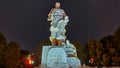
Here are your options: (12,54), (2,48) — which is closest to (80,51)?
(12,54)

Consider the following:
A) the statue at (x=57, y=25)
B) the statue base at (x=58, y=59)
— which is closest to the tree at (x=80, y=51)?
the statue at (x=57, y=25)

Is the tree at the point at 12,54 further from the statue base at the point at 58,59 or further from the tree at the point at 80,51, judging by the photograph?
the statue base at the point at 58,59

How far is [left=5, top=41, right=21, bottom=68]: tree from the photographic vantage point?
5091 cm

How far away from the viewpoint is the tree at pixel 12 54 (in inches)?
2004

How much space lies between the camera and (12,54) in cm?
5200

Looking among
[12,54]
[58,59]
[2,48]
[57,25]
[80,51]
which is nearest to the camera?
[58,59]

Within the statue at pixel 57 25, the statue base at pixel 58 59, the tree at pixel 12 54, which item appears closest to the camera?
the statue base at pixel 58 59

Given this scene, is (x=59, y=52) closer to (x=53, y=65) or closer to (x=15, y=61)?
(x=53, y=65)

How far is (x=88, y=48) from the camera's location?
5197 cm

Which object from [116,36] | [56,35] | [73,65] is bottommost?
[73,65]

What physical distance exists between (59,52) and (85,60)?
97.5ft

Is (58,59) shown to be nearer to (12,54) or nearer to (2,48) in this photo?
(2,48)

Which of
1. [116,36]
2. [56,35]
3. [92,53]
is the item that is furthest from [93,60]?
[56,35]

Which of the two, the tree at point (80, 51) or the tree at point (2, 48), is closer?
the tree at point (2, 48)
